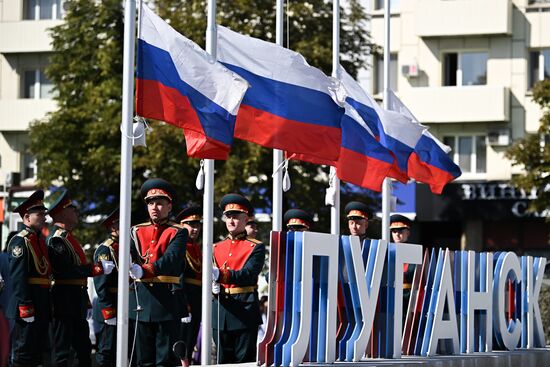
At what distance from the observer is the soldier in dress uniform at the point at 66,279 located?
14.5 meters

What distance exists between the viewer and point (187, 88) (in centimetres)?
1426

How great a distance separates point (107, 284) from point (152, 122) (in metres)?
19.6

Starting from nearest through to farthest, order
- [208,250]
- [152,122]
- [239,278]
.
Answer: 1. [239,278]
2. [208,250]
3. [152,122]

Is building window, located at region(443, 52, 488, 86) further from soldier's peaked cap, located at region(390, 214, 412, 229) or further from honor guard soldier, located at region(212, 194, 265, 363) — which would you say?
honor guard soldier, located at region(212, 194, 265, 363)

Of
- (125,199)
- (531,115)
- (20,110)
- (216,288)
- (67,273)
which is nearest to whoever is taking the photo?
(125,199)

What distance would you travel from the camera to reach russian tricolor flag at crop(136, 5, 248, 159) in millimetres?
13938

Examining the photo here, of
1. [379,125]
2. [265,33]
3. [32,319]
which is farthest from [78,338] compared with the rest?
[265,33]

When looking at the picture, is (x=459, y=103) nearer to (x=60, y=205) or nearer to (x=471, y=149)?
(x=471, y=149)

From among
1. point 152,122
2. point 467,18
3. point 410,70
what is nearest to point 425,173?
point 152,122

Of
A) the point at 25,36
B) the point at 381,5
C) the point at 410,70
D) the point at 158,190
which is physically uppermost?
the point at 381,5

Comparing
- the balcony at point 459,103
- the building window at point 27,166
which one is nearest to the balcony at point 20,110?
the building window at point 27,166

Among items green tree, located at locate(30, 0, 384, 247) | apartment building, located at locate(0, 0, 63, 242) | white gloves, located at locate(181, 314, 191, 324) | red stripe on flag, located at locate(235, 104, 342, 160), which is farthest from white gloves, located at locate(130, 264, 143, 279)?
apartment building, located at locate(0, 0, 63, 242)

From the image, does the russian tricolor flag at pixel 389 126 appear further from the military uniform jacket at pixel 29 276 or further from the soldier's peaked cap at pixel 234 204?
the military uniform jacket at pixel 29 276

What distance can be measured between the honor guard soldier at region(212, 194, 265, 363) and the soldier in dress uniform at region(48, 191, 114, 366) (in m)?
1.36
